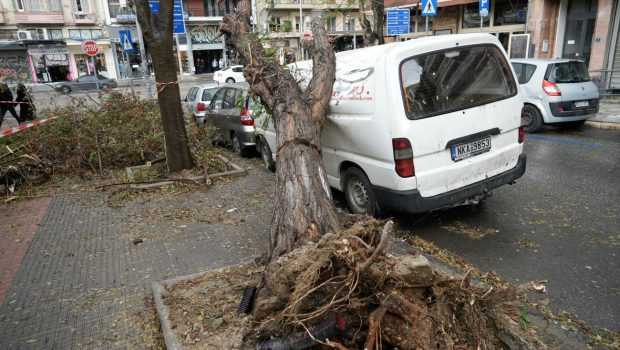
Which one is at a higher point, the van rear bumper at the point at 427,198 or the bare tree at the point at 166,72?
the bare tree at the point at 166,72

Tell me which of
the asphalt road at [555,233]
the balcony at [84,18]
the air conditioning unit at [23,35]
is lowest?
the asphalt road at [555,233]

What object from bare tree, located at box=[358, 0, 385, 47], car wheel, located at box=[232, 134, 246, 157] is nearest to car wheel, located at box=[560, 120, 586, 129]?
bare tree, located at box=[358, 0, 385, 47]

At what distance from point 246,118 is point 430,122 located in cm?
518

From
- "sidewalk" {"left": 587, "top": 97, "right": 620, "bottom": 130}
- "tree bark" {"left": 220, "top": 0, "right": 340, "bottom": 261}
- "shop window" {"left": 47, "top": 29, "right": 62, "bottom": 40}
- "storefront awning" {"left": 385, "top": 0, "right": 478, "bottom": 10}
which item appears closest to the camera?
"tree bark" {"left": 220, "top": 0, "right": 340, "bottom": 261}

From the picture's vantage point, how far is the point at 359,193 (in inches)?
226

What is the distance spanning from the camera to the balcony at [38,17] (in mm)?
40031

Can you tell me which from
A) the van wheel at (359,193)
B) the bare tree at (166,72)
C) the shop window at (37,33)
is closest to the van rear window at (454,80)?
the van wheel at (359,193)

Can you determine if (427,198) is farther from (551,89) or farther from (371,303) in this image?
(551,89)

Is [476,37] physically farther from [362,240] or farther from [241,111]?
[241,111]

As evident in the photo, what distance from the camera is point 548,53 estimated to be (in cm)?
1914

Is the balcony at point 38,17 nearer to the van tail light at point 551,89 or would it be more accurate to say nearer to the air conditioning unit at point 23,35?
the air conditioning unit at point 23,35

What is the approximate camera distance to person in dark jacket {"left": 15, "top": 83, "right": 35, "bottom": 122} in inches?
512

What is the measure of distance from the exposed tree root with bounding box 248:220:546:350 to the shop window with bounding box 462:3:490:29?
24400 millimetres

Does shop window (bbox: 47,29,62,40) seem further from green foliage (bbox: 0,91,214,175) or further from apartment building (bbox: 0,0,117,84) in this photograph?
green foliage (bbox: 0,91,214,175)
